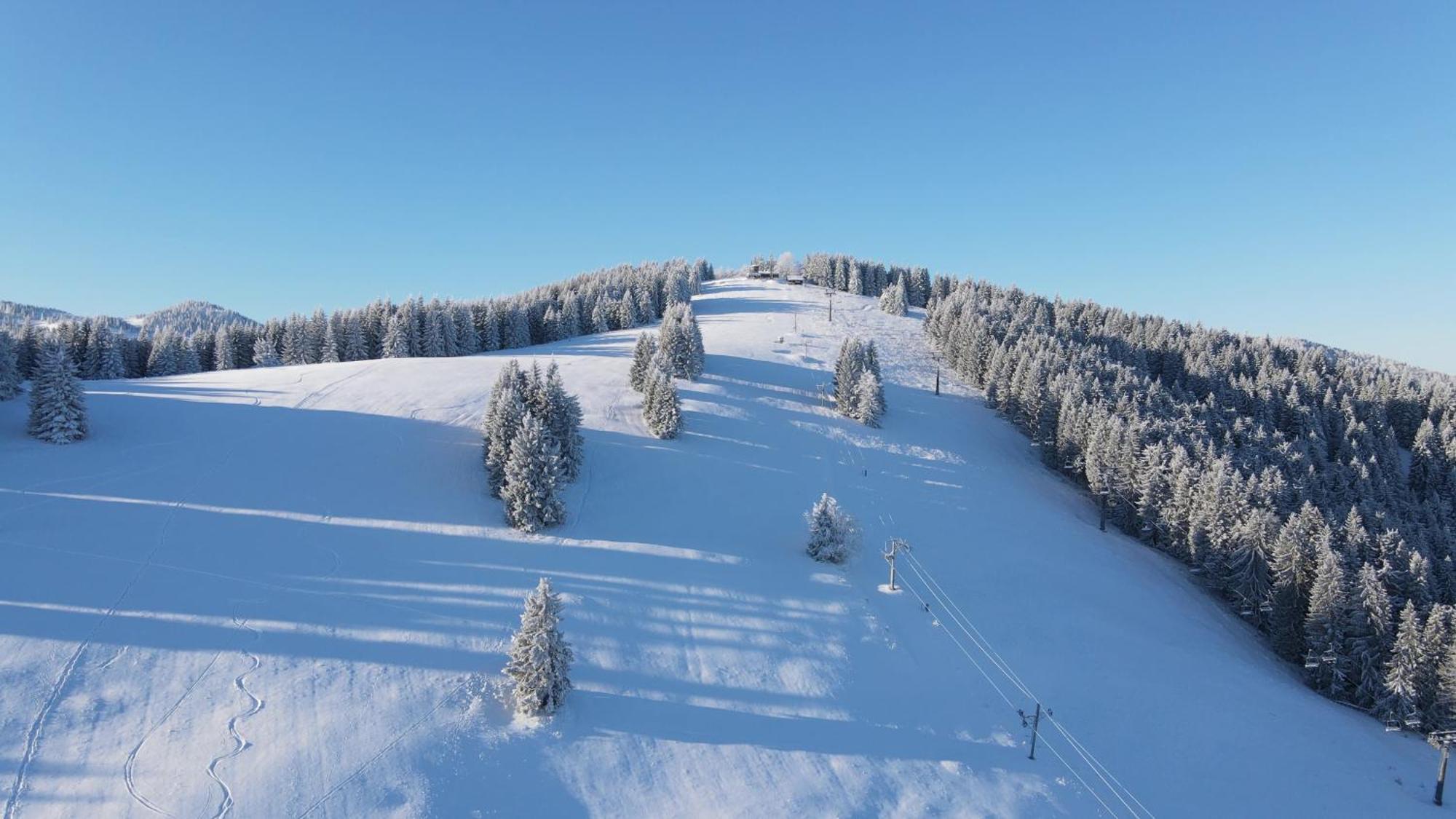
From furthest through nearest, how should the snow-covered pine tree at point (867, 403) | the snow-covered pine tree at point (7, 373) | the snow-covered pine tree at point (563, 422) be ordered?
the snow-covered pine tree at point (867, 403)
the snow-covered pine tree at point (563, 422)
the snow-covered pine tree at point (7, 373)

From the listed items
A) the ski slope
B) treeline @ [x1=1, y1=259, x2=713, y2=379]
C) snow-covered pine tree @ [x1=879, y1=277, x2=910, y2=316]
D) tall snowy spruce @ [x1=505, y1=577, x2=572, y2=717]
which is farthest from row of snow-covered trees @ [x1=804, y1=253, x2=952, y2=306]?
tall snowy spruce @ [x1=505, y1=577, x2=572, y2=717]

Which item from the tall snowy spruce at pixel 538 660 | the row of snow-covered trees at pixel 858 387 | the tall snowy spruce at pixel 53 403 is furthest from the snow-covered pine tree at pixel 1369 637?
the tall snowy spruce at pixel 53 403

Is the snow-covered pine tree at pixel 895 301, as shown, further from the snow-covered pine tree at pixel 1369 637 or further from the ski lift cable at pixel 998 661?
the snow-covered pine tree at pixel 1369 637

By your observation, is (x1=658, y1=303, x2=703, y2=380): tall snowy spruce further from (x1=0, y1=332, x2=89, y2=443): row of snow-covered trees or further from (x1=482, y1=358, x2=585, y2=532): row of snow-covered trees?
(x1=0, y1=332, x2=89, y2=443): row of snow-covered trees

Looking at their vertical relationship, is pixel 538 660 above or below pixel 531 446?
below

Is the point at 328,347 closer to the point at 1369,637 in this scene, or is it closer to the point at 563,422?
the point at 563,422

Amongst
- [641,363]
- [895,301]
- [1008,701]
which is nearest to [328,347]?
[641,363]

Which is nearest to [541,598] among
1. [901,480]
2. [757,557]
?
[757,557]
